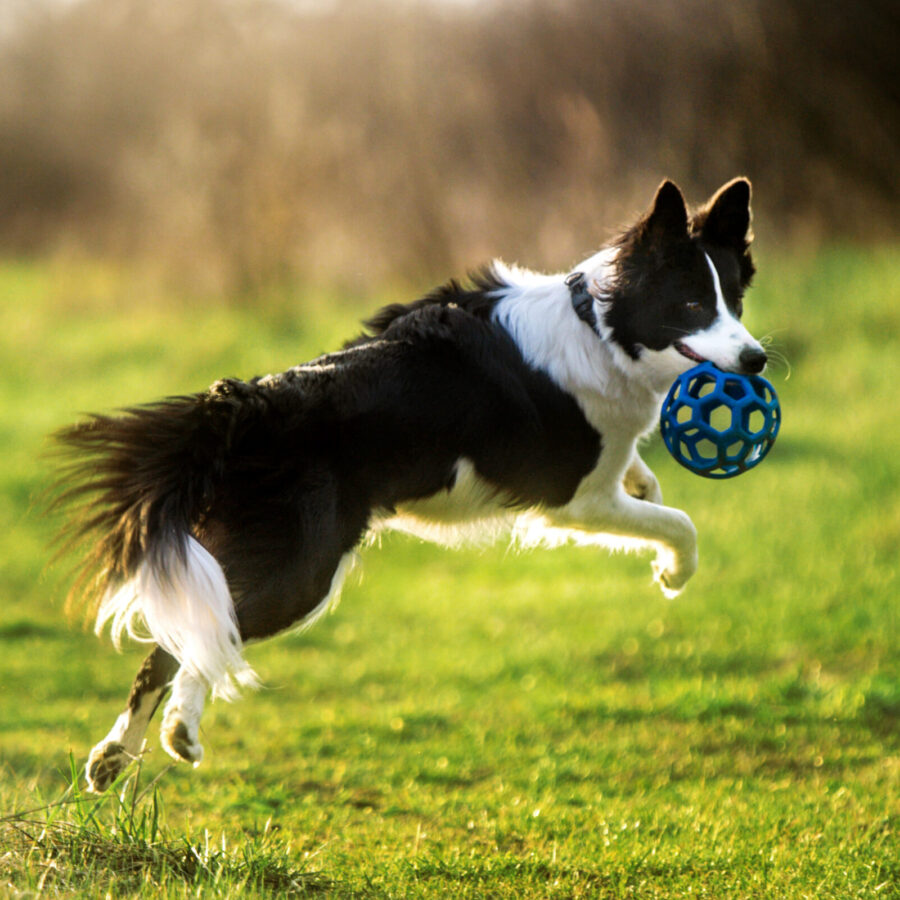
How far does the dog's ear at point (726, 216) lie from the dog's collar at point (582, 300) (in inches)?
17.8

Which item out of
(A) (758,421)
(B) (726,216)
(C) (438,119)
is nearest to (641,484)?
(B) (726,216)

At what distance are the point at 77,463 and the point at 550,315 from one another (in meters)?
1.76

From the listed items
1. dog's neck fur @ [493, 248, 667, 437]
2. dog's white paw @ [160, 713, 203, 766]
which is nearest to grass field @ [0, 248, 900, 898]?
dog's white paw @ [160, 713, 203, 766]

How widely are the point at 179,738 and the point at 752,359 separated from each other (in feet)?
7.26

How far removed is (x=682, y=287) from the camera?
13.3ft

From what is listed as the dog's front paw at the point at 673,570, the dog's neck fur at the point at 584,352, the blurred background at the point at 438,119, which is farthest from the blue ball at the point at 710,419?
the blurred background at the point at 438,119

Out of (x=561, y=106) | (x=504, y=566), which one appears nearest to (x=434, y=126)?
(x=561, y=106)

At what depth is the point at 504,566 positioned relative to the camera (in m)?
10.2

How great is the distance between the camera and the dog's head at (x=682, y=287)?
3979 mm

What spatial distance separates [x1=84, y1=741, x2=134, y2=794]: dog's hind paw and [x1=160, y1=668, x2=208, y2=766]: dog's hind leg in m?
0.21

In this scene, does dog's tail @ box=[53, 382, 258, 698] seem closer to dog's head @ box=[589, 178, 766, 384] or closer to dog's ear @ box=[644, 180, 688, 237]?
dog's head @ box=[589, 178, 766, 384]

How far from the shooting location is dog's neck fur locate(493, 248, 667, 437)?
4262mm

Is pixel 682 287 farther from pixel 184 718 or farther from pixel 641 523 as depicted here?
pixel 184 718

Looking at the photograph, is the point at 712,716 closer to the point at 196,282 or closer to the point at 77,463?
the point at 77,463
